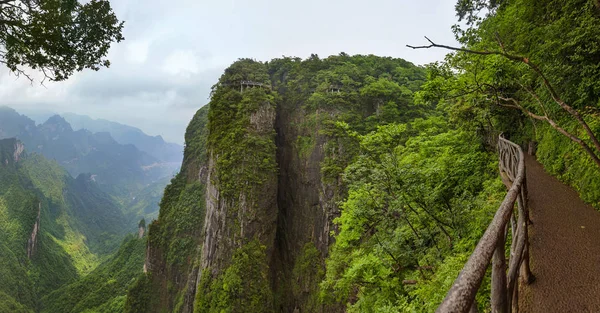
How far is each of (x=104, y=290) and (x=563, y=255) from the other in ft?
220

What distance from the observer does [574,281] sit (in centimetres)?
278

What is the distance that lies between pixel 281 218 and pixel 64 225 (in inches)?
4711

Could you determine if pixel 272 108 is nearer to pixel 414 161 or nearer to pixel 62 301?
pixel 414 161

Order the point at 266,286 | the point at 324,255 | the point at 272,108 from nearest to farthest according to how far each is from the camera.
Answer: the point at 266,286, the point at 324,255, the point at 272,108

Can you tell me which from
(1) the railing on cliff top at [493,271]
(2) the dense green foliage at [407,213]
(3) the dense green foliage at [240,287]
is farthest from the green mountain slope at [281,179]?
(1) the railing on cliff top at [493,271]

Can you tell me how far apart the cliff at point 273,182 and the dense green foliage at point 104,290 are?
18038mm

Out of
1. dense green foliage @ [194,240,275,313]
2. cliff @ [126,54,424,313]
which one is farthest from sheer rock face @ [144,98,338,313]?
dense green foliage @ [194,240,275,313]

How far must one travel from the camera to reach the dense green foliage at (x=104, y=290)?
48.3 m

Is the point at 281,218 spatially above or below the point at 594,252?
below

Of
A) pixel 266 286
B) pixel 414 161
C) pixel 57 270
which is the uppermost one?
pixel 414 161

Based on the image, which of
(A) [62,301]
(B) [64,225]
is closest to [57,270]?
(A) [62,301]

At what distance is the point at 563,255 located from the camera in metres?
3.30

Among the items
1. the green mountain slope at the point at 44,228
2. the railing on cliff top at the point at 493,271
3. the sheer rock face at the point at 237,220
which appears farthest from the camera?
the green mountain slope at the point at 44,228

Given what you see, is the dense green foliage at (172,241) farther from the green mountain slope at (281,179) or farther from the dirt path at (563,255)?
the dirt path at (563,255)
